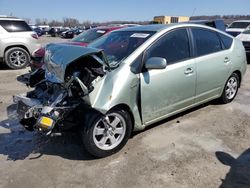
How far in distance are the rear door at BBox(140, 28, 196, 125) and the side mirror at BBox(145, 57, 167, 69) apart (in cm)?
12

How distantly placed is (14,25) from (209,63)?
783 centimetres

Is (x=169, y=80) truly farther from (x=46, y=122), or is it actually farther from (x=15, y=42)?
(x=15, y=42)

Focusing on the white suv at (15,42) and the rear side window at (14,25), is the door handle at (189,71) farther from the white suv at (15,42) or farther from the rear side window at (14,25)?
the rear side window at (14,25)

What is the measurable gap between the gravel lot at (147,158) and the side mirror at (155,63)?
112 centimetres

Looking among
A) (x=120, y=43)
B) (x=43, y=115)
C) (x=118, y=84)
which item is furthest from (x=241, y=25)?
(x=43, y=115)

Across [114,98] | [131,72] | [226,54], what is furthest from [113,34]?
[226,54]

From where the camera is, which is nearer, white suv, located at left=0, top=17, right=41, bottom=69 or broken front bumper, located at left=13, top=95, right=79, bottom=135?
broken front bumper, located at left=13, top=95, right=79, bottom=135

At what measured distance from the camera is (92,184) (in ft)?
10.6

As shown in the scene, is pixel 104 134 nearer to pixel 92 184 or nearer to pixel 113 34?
pixel 92 184

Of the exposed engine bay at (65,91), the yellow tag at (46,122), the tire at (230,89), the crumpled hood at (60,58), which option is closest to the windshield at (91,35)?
the tire at (230,89)

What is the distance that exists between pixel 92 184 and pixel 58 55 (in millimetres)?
1737

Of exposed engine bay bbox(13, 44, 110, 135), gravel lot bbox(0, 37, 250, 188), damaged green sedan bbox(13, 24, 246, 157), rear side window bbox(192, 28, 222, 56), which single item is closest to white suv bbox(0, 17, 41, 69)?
gravel lot bbox(0, 37, 250, 188)

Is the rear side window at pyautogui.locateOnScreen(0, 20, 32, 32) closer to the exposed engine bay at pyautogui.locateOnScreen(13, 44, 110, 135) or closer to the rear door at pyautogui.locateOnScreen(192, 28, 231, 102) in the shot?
the exposed engine bay at pyautogui.locateOnScreen(13, 44, 110, 135)

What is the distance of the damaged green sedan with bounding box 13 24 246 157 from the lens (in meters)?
3.59
